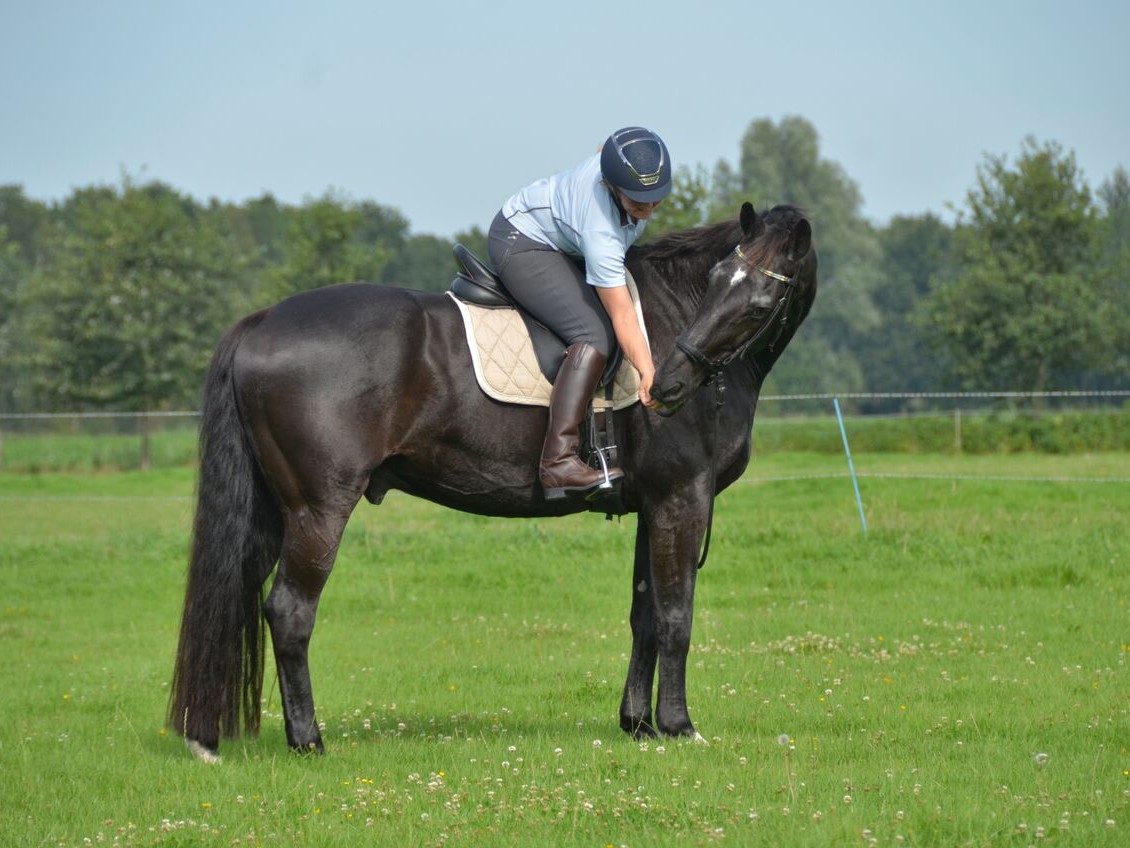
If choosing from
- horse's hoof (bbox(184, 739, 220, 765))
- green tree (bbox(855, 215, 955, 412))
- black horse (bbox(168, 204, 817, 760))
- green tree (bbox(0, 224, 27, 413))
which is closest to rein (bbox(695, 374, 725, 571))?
black horse (bbox(168, 204, 817, 760))

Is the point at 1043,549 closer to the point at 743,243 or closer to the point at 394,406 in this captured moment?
the point at 743,243

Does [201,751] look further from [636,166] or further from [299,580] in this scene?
[636,166]

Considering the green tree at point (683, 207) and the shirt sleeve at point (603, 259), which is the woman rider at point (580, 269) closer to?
the shirt sleeve at point (603, 259)

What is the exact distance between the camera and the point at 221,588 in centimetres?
616

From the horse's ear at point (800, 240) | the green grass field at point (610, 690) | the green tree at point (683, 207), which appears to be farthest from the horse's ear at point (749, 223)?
the green tree at point (683, 207)

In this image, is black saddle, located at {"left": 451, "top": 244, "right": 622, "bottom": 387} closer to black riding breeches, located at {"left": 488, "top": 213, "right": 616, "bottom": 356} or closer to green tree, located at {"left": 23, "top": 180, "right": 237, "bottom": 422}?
black riding breeches, located at {"left": 488, "top": 213, "right": 616, "bottom": 356}

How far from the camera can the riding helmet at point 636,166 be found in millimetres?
5996

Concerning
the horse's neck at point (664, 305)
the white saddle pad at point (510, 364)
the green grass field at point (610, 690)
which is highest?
the horse's neck at point (664, 305)

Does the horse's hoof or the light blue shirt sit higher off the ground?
the light blue shirt

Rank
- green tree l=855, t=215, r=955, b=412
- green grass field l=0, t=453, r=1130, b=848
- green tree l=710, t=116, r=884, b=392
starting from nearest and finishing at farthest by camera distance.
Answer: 1. green grass field l=0, t=453, r=1130, b=848
2. green tree l=710, t=116, r=884, b=392
3. green tree l=855, t=215, r=955, b=412

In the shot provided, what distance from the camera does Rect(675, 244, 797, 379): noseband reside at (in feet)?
19.6

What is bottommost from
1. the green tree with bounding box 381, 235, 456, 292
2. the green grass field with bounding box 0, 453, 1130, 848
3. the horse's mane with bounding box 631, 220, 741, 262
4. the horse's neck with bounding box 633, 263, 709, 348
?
the green grass field with bounding box 0, 453, 1130, 848

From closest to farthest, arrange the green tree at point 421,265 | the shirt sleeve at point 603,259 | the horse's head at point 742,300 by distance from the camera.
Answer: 1. the horse's head at point 742,300
2. the shirt sleeve at point 603,259
3. the green tree at point 421,265

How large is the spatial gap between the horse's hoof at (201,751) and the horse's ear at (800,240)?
150 inches
